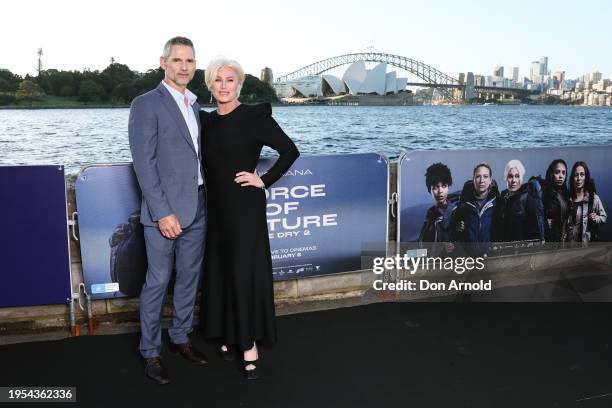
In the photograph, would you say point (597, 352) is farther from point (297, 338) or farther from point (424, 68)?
point (424, 68)

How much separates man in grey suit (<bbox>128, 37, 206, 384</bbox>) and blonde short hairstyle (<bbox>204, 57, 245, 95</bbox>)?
0.13 metres

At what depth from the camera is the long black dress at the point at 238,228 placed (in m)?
3.31

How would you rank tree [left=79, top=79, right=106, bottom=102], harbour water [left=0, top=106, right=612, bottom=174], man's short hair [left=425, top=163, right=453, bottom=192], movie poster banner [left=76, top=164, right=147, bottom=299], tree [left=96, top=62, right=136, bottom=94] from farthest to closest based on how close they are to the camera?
tree [left=79, top=79, right=106, bottom=102], tree [left=96, top=62, right=136, bottom=94], harbour water [left=0, top=106, right=612, bottom=174], man's short hair [left=425, top=163, right=453, bottom=192], movie poster banner [left=76, top=164, right=147, bottom=299]

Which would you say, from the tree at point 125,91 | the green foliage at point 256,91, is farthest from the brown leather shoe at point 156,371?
the green foliage at point 256,91

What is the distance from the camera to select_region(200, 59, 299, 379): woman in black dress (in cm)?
329

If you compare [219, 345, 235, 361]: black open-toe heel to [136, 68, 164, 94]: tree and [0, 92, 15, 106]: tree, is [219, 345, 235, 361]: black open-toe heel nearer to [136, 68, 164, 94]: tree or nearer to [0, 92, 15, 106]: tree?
[136, 68, 164, 94]: tree

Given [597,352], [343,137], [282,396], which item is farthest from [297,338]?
[343,137]

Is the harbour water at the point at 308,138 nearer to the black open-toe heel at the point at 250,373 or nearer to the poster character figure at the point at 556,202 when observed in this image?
the poster character figure at the point at 556,202

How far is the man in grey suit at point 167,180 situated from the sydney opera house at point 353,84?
108 metres

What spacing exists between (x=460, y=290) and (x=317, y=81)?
11982cm

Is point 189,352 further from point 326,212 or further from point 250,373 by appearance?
point 326,212

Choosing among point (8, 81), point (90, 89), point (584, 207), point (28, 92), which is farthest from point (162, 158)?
point (8, 81)

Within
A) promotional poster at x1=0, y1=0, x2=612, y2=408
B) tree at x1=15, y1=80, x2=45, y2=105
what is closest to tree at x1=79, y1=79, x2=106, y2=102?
tree at x1=15, y1=80, x2=45, y2=105

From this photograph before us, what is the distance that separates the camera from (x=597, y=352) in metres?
3.67
